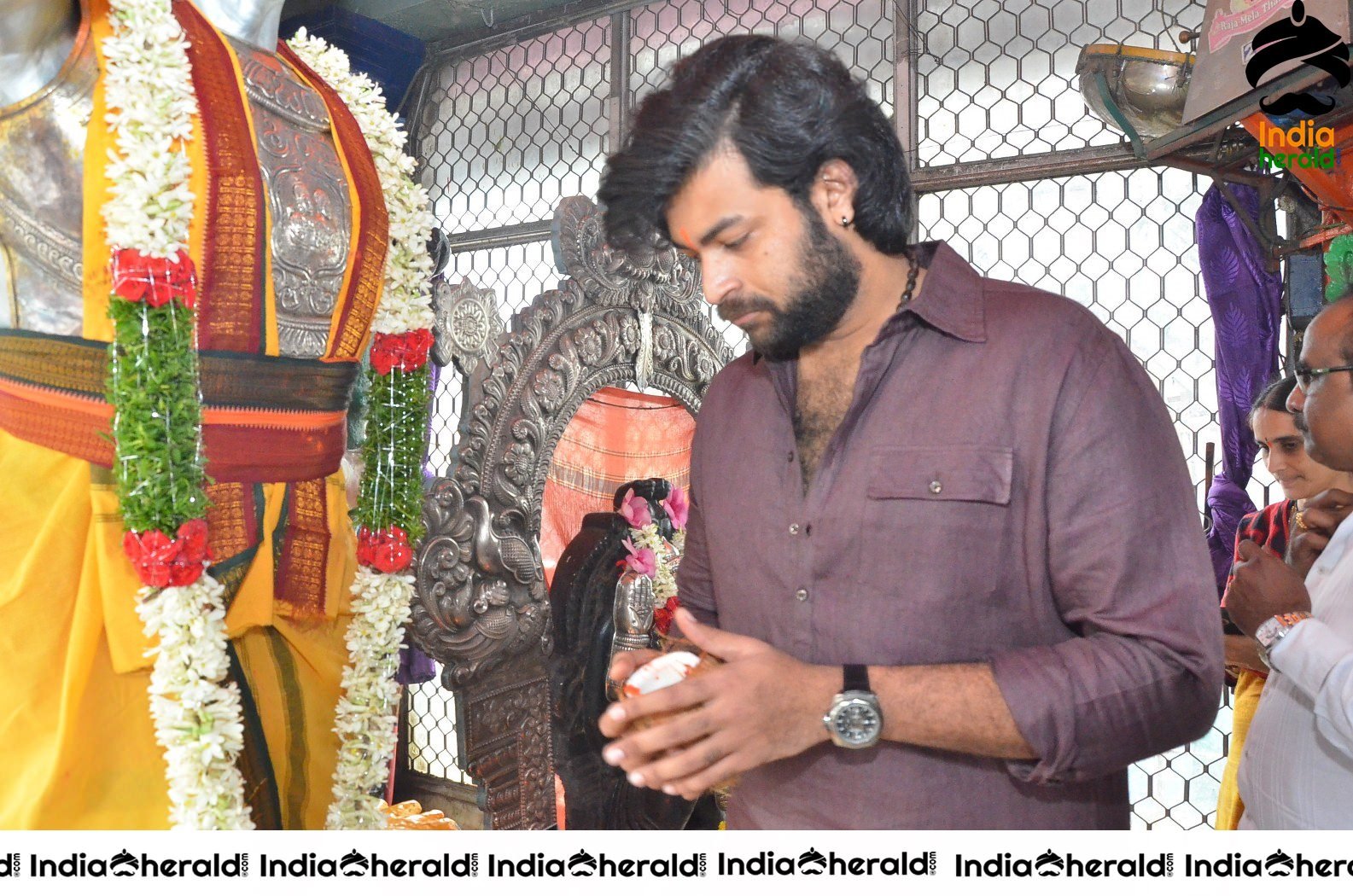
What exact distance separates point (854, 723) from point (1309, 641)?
1004 mm

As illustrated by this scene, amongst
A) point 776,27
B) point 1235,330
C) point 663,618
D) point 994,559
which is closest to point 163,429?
point 994,559

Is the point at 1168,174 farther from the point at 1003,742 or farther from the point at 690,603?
the point at 1003,742

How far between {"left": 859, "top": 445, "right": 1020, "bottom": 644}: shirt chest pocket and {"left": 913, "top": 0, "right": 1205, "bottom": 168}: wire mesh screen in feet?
10.0

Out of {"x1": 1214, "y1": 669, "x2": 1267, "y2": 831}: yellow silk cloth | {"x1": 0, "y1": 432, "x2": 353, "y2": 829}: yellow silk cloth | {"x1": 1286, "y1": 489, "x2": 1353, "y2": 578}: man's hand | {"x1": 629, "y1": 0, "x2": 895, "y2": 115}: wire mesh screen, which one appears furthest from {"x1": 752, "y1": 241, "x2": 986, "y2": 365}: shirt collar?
{"x1": 629, "y1": 0, "x2": 895, "y2": 115}: wire mesh screen

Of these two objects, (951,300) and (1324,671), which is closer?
(951,300)

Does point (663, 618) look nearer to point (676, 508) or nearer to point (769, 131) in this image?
point (676, 508)

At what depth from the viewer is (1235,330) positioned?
3.62 meters

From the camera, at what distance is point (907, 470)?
1.36 m

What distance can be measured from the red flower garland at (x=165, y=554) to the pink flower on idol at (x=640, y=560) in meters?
1.43

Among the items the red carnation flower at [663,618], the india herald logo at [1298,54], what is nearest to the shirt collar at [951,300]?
the red carnation flower at [663,618]

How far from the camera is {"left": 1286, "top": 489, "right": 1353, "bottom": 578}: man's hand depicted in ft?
8.18

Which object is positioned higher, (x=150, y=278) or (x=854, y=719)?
(x=150, y=278)

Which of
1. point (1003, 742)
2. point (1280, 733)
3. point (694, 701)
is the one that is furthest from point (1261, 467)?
point (694, 701)

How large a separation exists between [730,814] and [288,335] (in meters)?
1.01
